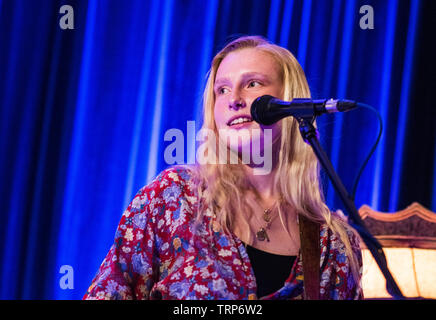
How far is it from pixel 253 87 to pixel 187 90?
0.92 m

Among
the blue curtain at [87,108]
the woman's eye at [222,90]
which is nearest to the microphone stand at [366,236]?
the woman's eye at [222,90]

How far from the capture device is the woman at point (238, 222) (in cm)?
142

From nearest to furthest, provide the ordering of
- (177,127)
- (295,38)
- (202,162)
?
(202,162), (177,127), (295,38)

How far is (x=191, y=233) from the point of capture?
1481 millimetres

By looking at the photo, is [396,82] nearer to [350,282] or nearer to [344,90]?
[344,90]

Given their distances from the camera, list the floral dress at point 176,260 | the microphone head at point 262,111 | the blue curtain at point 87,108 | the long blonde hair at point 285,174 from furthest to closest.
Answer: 1. the blue curtain at point 87,108
2. the long blonde hair at point 285,174
3. the floral dress at point 176,260
4. the microphone head at point 262,111

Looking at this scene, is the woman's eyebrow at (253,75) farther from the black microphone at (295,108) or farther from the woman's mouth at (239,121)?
the black microphone at (295,108)

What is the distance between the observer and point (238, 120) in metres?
1.61

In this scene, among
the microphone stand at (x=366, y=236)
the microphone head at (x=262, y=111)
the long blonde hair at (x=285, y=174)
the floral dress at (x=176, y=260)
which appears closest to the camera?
the microphone stand at (x=366, y=236)

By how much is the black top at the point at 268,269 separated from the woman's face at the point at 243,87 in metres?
0.35

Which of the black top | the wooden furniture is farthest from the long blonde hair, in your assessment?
the wooden furniture

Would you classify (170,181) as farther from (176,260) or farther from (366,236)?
(366,236)
